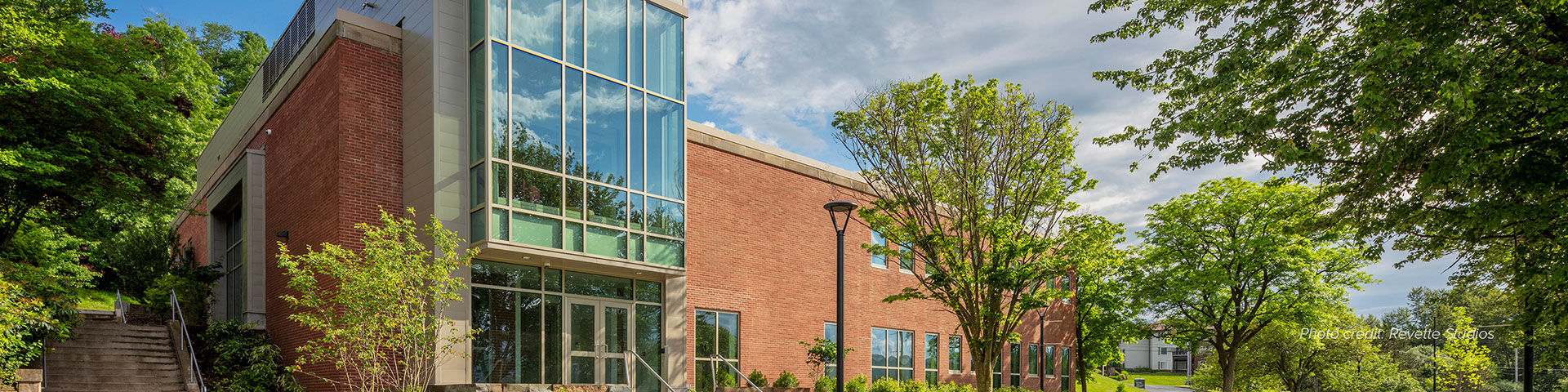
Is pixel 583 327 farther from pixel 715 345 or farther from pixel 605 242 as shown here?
pixel 715 345

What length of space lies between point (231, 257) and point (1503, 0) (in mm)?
26495

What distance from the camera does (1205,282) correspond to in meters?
29.5

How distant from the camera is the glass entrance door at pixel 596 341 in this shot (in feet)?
57.0

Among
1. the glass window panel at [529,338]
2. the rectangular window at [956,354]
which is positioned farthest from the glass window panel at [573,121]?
the rectangular window at [956,354]

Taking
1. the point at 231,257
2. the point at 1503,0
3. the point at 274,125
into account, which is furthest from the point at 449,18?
the point at 1503,0

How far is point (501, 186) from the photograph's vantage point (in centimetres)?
1517

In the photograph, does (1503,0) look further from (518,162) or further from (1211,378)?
(1211,378)

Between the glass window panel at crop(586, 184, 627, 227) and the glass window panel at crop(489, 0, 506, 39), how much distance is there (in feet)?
10.2

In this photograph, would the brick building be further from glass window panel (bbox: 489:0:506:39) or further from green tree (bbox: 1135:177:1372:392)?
green tree (bbox: 1135:177:1372:392)

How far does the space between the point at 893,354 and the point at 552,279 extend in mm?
13256

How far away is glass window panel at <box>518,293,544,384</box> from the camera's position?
16.4 m

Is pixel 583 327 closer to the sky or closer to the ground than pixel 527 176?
closer to the ground

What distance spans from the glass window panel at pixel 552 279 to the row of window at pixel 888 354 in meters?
4.64

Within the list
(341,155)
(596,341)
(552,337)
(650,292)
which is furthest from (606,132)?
(341,155)
